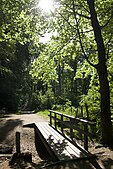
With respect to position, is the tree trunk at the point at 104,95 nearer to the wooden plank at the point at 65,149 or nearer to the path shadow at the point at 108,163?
the wooden plank at the point at 65,149

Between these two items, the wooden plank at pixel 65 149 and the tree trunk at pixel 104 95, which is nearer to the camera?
the wooden plank at pixel 65 149

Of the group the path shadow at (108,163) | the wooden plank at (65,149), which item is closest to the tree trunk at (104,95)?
the wooden plank at (65,149)

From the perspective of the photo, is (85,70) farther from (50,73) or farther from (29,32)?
(29,32)

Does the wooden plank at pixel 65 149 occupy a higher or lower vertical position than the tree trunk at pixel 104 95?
lower

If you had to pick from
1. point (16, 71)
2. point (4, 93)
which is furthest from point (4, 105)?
point (16, 71)

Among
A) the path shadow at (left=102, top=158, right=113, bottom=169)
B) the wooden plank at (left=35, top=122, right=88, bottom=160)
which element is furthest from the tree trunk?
the path shadow at (left=102, top=158, right=113, bottom=169)

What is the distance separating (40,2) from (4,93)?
26115mm

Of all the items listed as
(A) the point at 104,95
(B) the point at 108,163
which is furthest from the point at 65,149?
(A) the point at 104,95

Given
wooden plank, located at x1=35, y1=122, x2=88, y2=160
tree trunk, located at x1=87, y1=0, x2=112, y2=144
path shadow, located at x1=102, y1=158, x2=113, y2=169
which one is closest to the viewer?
path shadow, located at x1=102, y1=158, x2=113, y2=169

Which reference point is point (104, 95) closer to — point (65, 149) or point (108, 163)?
point (65, 149)

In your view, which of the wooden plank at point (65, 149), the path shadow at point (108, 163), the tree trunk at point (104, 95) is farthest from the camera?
the tree trunk at point (104, 95)

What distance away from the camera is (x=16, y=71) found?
117 ft

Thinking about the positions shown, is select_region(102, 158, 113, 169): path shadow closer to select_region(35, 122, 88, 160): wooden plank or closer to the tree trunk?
select_region(35, 122, 88, 160): wooden plank

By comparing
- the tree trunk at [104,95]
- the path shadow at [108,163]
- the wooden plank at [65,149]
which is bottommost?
the path shadow at [108,163]
